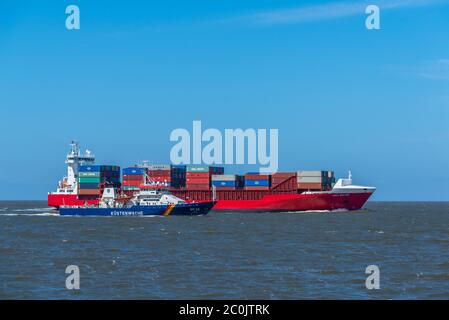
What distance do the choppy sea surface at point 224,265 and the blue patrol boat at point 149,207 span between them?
25.2 m

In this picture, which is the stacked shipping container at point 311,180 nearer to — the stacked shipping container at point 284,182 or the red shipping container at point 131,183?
the stacked shipping container at point 284,182

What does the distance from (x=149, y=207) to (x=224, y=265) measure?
47.3 meters

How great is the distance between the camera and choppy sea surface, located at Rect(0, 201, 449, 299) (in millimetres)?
25062

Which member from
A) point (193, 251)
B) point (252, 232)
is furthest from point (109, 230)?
point (193, 251)

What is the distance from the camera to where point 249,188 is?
98.3 m

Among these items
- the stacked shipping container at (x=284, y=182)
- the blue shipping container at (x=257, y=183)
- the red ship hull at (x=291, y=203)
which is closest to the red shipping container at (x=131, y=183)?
the red ship hull at (x=291, y=203)

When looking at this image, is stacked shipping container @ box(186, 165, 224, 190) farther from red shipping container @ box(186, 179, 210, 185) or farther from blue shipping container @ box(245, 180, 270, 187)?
blue shipping container @ box(245, 180, 270, 187)

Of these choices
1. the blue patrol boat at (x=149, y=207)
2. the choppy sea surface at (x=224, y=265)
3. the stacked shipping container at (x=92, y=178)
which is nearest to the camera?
the choppy sea surface at (x=224, y=265)

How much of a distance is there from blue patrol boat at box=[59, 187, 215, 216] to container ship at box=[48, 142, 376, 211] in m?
11.6

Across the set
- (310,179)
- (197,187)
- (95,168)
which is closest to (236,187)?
(197,187)

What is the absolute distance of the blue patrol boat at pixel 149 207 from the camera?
3110 inches

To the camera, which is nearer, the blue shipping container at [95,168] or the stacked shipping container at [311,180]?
the stacked shipping container at [311,180]

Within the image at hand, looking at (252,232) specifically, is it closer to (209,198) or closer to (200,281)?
(200,281)
